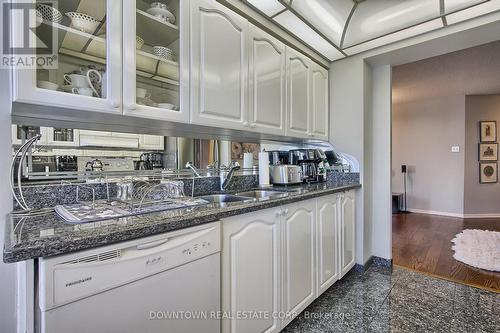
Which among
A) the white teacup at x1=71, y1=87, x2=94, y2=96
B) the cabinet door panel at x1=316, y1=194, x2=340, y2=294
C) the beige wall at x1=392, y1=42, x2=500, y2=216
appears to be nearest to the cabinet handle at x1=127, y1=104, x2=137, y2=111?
the white teacup at x1=71, y1=87, x2=94, y2=96

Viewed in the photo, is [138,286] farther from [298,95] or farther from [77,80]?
[298,95]

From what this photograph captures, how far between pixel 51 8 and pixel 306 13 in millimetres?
1602

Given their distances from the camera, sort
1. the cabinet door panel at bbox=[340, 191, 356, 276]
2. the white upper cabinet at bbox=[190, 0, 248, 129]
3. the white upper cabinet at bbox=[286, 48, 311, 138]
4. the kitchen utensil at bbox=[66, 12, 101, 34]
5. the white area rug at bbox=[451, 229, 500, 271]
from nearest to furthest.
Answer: the kitchen utensil at bbox=[66, 12, 101, 34], the white upper cabinet at bbox=[190, 0, 248, 129], the white upper cabinet at bbox=[286, 48, 311, 138], the cabinet door panel at bbox=[340, 191, 356, 276], the white area rug at bbox=[451, 229, 500, 271]

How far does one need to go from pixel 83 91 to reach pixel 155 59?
1.36 feet

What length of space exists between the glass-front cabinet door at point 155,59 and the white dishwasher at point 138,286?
2.21 feet

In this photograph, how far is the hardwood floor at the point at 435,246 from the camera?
2.38 meters

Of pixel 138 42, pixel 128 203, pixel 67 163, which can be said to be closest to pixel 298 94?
pixel 138 42

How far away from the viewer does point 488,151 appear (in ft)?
16.4

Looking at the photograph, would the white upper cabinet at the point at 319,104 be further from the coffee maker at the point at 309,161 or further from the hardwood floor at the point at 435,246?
the hardwood floor at the point at 435,246

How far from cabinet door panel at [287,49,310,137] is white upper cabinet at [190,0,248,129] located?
1.89 ft

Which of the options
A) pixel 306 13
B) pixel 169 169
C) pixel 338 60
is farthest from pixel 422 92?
pixel 169 169

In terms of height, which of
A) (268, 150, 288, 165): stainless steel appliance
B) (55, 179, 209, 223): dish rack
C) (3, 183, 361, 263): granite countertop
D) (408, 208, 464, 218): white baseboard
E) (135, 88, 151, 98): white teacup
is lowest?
(408, 208, 464, 218): white baseboard

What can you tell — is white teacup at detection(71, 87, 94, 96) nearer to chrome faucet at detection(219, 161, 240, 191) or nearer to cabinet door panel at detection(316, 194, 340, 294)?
chrome faucet at detection(219, 161, 240, 191)

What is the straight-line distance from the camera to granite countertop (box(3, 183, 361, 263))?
0.68 m
